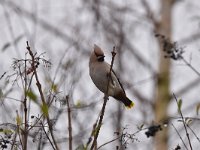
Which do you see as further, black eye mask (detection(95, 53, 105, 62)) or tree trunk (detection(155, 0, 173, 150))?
tree trunk (detection(155, 0, 173, 150))

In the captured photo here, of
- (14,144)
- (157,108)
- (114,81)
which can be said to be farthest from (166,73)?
(14,144)

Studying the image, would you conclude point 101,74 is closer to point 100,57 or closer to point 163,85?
point 100,57

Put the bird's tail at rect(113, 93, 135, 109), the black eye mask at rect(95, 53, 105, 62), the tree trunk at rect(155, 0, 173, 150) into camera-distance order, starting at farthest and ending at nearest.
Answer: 1. the tree trunk at rect(155, 0, 173, 150)
2. the bird's tail at rect(113, 93, 135, 109)
3. the black eye mask at rect(95, 53, 105, 62)

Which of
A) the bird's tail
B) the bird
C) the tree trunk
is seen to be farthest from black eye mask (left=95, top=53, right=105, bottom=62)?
the tree trunk

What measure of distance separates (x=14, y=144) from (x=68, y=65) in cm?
99

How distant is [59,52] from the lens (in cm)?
617

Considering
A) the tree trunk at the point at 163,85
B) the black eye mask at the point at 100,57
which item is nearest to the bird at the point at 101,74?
the black eye mask at the point at 100,57

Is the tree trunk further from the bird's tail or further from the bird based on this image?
the bird

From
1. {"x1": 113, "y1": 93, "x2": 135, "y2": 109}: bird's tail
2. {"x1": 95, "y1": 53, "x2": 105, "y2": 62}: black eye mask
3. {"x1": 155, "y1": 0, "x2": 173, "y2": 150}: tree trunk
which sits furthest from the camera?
{"x1": 155, "y1": 0, "x2": 173, "y2": 150}: tree trunk

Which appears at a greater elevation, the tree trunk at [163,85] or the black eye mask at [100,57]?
the tree trunk at [163,85]

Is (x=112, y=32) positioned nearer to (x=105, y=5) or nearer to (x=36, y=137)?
(x=105, y=5)

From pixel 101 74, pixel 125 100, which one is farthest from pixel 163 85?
pixel 101 74

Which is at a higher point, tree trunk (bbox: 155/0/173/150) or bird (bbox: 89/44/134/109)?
tree trunk (bbox: 155/0/173/150)

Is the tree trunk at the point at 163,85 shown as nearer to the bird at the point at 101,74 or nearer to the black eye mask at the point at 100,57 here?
the bird at the point at 101,74
